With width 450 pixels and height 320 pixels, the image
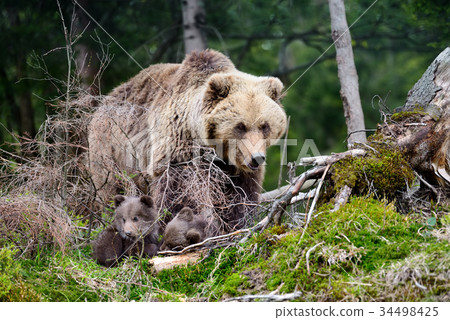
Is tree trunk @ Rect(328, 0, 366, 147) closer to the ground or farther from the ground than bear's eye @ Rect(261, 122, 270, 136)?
farther from the ground

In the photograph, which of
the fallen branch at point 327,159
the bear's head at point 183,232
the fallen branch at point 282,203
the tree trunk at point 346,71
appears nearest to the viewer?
the fallen branch at point 282,203

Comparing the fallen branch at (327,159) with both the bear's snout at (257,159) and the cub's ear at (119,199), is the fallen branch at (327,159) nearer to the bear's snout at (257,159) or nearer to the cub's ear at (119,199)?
the bear's snout at (257,159)

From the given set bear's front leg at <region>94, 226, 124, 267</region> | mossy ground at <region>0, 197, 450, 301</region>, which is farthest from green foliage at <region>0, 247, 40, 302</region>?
bear's front leg at <region>94, 226, 124, 267</region>

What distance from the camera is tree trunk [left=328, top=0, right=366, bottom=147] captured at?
7.64 metres

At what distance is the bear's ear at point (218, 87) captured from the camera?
256 inches

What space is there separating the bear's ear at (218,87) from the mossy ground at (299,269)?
6.44ft

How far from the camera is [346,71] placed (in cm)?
776

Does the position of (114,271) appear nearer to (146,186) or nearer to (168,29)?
(146,186)

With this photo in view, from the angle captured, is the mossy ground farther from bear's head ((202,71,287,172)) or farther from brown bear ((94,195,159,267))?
bear's head ((202,71,287,172))

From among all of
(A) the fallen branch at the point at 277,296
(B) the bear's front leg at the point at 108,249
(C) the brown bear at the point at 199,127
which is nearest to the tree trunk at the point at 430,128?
(C) the brown bear at the point at 199,127

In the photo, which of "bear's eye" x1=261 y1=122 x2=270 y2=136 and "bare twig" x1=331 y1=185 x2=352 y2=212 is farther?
"bear's eye" x1=261 y1=122 x2=270 y2=136

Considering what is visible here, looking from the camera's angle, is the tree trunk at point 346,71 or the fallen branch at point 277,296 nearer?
the fallen branch at point 277,296

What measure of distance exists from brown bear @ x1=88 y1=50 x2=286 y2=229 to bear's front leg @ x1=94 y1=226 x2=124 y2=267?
68 centimetres

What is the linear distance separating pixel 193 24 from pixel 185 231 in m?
5.59
